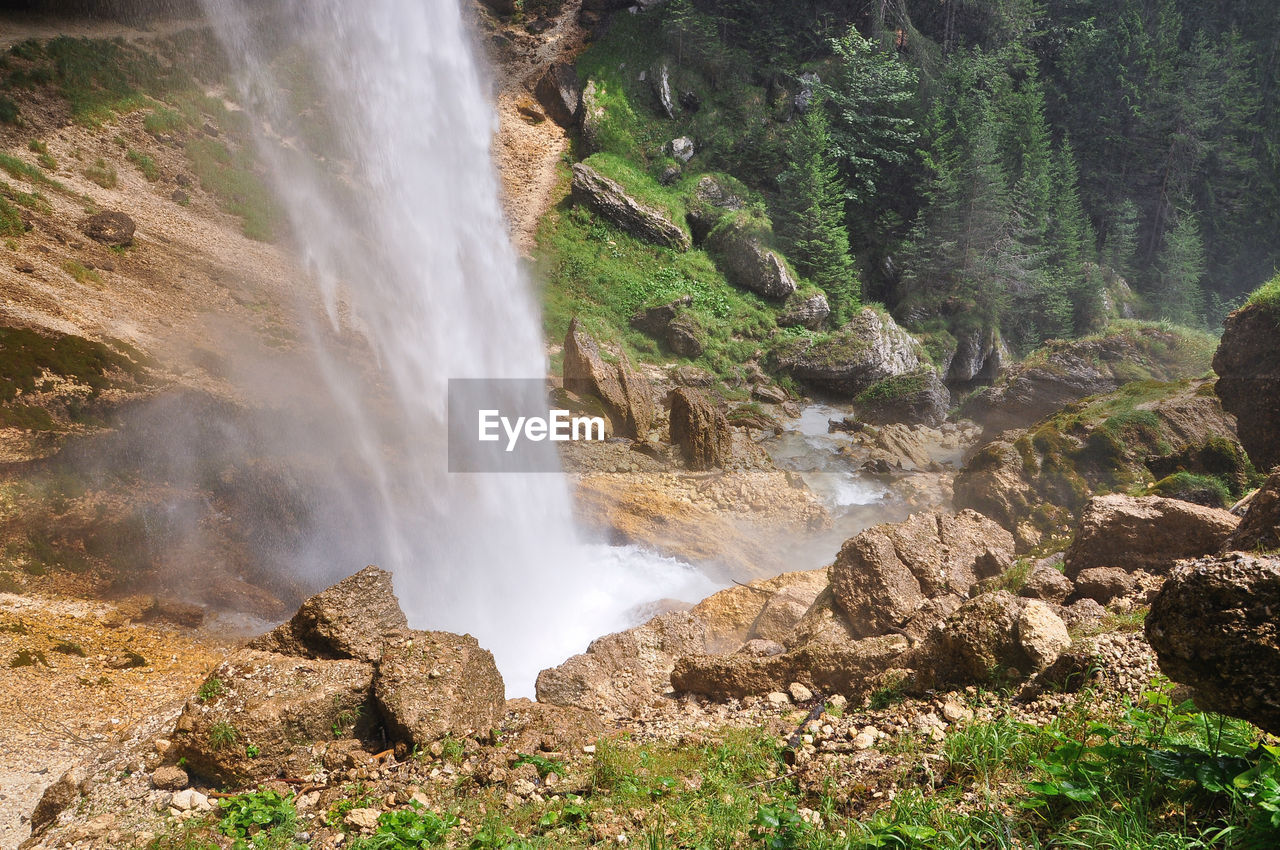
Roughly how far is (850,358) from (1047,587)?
22492 mm

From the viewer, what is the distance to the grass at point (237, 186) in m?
24.6

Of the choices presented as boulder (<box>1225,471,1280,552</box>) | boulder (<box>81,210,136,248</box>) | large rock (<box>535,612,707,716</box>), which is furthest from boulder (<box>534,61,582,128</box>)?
boulder (<box>1225,471,1280,552</box>)

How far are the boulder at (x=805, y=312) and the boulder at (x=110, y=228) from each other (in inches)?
940

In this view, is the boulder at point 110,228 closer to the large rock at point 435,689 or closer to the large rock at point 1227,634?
the large rock at point 435,689

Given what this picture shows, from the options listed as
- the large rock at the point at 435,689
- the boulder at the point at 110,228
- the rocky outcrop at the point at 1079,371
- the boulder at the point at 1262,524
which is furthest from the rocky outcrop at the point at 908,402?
the boulder at the point at 110,228

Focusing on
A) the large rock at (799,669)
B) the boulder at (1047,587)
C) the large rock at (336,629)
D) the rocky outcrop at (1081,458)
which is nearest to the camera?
the large rock at (799,669)

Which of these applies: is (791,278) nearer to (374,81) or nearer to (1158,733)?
(374,81)

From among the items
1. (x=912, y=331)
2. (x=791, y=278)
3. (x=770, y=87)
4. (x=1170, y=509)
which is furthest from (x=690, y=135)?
(x=1170, y=509)

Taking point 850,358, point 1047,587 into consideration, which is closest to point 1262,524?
point 1047,587

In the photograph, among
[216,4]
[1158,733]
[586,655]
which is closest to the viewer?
[1158,733]

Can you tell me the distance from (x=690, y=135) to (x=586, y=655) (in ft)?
115

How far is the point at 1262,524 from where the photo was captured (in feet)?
19.9

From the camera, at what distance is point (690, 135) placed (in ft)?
125

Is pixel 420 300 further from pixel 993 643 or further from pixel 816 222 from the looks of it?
pixel 993 643
